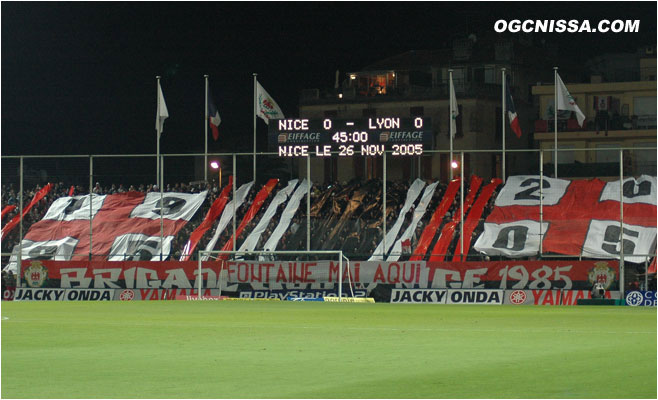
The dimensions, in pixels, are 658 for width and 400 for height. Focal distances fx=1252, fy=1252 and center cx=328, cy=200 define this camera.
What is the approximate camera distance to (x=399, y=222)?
151 ft

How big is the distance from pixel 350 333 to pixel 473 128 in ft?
195

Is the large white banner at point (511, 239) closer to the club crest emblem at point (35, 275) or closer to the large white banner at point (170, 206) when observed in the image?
the large white banner at point (170, 206)

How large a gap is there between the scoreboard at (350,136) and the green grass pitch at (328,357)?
1525cm

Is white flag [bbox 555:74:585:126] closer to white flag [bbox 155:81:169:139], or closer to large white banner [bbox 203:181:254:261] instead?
large white banner [bbox 203:181:254:261]

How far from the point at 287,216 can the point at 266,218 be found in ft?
2.64

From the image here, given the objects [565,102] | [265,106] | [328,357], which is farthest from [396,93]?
[328,357]

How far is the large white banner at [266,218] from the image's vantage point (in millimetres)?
46344

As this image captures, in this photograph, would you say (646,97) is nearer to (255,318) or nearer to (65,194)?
(65,194)

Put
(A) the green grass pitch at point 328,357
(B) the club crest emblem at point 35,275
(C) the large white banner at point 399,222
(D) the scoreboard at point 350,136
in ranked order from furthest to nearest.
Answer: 1. (B) the club crest emblem at point 35,275
2. (C) the large white banner at point 399,222
3. (D) the scoreboard at point 350,136
4. (A) the green grass pitch at point 328,357

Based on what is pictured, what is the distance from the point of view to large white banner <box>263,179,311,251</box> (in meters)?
46.0

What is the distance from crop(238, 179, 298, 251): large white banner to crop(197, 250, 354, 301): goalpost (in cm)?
39

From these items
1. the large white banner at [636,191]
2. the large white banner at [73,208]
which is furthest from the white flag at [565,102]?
the large white banner at [73,208]

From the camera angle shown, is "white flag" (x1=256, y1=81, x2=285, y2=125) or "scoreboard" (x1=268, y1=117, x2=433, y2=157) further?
"white flag" (x1=256, y1=81, x2=285, y2=125)

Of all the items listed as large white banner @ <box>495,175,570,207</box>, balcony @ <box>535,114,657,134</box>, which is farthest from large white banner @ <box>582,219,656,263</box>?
balcony @ <box>535,114,657,134</box>
